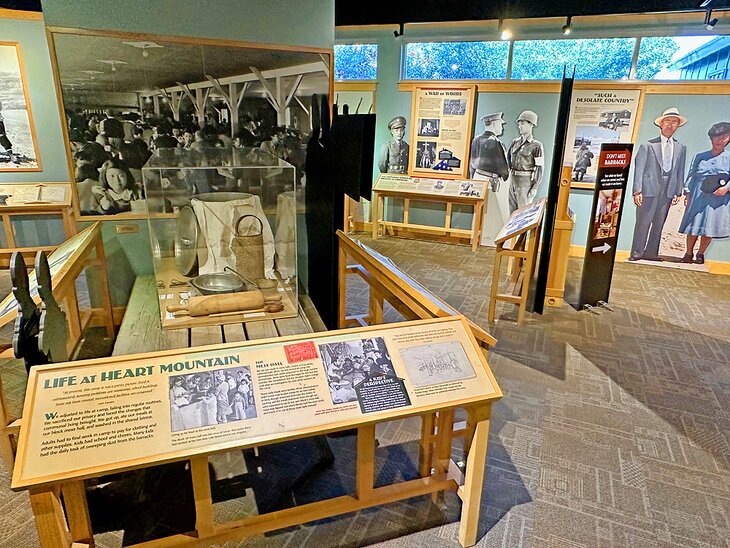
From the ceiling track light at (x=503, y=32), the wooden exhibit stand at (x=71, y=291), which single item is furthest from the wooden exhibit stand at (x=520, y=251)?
the wooden exhibit stand at (x=71, y=291)

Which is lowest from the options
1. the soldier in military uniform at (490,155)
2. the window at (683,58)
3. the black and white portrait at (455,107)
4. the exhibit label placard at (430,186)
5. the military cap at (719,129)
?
the exhibit label placard at (430,186)

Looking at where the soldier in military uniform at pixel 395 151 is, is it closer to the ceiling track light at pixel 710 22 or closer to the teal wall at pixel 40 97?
the ceiling track light at pixel 710 22

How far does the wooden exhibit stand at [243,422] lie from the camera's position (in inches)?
56.0

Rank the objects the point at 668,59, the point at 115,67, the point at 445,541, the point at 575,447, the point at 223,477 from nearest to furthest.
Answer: the point at 445,541 → the point at 223,477 → the point at 575,447 → the point at 115,67 → the point at 668,59

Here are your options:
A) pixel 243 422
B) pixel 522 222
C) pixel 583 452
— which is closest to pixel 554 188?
pixel 522 222

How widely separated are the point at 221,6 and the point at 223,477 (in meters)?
2.95

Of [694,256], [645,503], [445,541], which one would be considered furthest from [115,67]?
[694,256]

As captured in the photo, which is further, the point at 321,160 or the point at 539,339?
the point at 539,339

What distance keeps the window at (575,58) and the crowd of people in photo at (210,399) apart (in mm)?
6392

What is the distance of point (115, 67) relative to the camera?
123 inches

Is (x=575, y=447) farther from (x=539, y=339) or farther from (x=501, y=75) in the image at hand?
(x=501, y=75)

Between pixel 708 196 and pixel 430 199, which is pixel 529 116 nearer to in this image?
pixel 430 199

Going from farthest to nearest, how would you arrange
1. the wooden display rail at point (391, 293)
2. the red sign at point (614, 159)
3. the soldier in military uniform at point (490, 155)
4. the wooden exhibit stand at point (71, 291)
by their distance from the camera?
1. the soldier in military uniform at point (490, 155)
2. the red sign at point (614, 159)
3. the wooden exhibit stand at point (71, 291)
4. the wooden display rail at point (391, 293)

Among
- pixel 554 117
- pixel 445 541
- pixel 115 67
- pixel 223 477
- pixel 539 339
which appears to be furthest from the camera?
pixel 554 117
